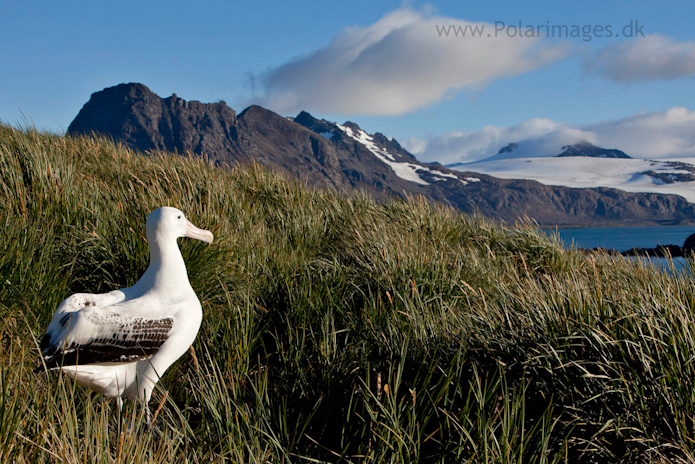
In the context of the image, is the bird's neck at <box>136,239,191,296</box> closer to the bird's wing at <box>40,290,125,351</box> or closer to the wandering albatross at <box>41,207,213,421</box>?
the wandering albatross at <box>41,207,213,421</box>

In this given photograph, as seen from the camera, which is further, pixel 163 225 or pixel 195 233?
pixel 195 233

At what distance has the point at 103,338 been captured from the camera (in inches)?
96.5

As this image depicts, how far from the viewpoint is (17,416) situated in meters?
1.78

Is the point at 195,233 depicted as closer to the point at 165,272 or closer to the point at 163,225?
the point at 163,225

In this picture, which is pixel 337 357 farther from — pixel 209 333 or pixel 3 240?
pixel 3 240

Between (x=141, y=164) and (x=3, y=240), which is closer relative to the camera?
(x=3, y=240)

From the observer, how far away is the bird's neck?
108 inches

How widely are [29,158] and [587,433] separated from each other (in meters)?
6.06

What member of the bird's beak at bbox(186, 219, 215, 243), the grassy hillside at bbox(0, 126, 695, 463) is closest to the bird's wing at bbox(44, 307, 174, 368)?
the grassy hillside at bbox(0, 126, 695, 463)

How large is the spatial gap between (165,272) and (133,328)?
0.37 meters

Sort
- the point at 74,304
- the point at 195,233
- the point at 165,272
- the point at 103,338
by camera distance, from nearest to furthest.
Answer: the point at 103,338, the point at 74,304, the point at 165,272, the point at 195,233

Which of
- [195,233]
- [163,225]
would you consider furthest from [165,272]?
[195,233]

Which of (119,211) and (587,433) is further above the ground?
(119,211)

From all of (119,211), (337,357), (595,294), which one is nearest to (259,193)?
(119,211)
